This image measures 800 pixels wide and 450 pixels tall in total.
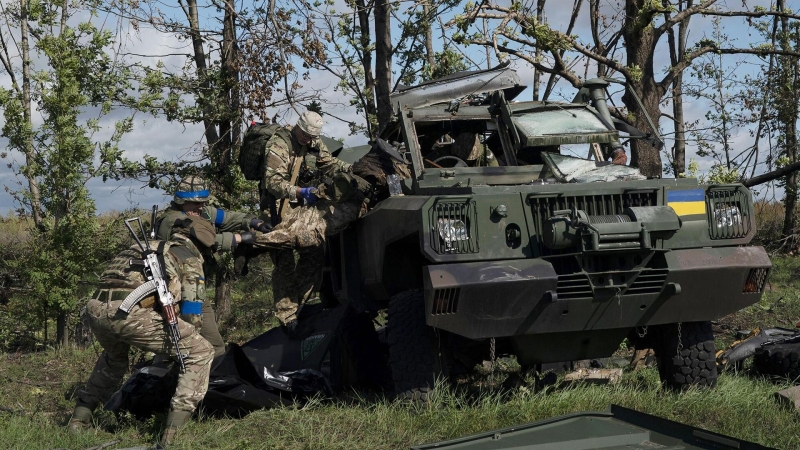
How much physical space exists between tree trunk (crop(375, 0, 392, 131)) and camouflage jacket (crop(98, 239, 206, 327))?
5.25 meters

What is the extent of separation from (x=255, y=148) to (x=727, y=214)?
3.92 meters

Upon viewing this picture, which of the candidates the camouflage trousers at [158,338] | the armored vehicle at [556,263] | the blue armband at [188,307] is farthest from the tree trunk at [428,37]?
the camouflage trousers at [158,338]

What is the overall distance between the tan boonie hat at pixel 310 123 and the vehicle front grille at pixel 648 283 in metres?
3.15

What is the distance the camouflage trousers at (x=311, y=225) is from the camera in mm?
7082

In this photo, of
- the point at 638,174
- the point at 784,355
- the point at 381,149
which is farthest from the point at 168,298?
the point at 784,355

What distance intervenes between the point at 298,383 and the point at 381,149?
69.3 inches

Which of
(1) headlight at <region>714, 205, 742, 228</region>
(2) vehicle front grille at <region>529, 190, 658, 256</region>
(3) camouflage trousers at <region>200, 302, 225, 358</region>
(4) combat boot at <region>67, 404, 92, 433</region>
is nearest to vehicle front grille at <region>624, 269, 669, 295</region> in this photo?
(2) vehicle front grille at <region>529, 190, 658, 256</region>

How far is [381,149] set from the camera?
6.87 m

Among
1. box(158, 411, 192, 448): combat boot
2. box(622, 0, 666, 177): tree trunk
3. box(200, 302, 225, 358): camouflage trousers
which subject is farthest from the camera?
box(622, 0, 666, 177): tree trunk

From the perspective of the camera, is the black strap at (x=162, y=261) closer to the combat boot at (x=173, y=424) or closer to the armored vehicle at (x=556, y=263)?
the combat boot at (x=173, y=424)

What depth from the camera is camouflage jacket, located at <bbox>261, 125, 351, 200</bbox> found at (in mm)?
7531

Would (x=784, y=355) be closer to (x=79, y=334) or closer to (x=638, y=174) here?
(x=638, y=174)

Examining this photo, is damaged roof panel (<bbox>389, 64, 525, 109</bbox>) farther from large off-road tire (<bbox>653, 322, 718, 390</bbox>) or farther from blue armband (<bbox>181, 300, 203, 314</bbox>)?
large off-road tire (<bbox>653, 322, 718, 390</bbox>)

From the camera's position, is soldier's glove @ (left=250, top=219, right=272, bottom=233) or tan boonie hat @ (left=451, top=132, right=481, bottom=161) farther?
tan boonie hat @ (left=451, top=132, right=481, bottom=161)
